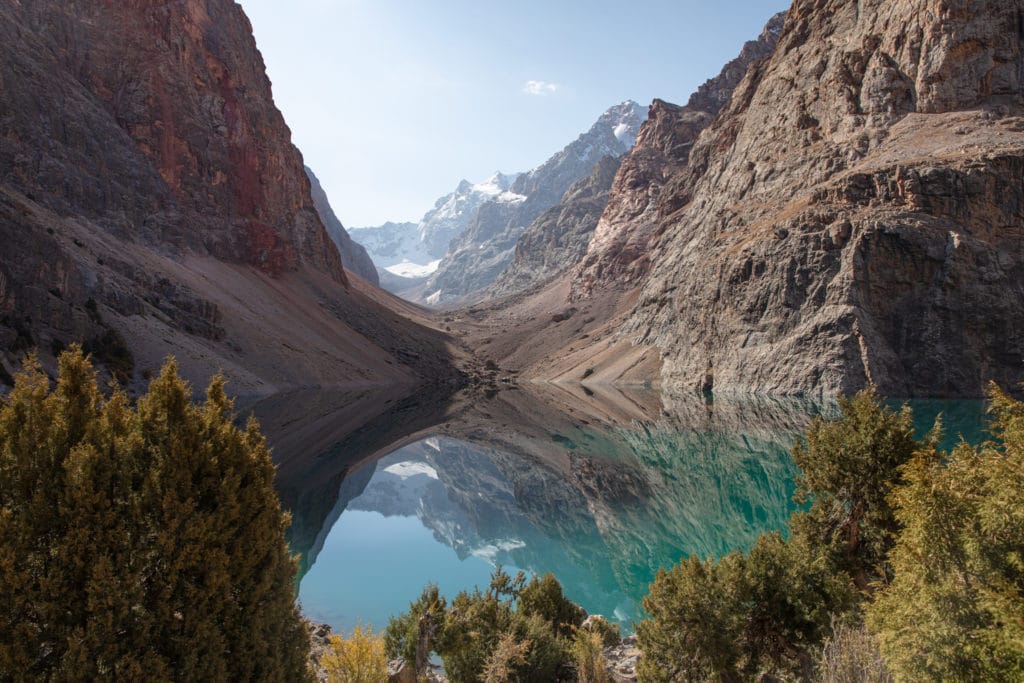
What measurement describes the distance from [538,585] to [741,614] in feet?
15.4

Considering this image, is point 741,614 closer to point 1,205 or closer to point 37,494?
point 37,494

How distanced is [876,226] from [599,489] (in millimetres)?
57871

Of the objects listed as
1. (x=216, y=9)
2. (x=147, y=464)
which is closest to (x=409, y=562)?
(x=147, y=464)

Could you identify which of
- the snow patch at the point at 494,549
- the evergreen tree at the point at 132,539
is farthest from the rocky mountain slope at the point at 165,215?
the evergreen tree at the point at 132,539

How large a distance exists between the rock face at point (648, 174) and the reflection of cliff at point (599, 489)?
94134 millimetres

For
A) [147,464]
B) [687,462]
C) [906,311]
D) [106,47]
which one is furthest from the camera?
[106,47]

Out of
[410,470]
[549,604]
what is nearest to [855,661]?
[549,604]

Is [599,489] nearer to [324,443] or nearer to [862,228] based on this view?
[324,443]

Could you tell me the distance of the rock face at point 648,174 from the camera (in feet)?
480

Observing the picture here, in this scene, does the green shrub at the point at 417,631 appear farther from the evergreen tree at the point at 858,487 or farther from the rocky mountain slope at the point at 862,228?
the rocky mountain slope at the point at 862,228

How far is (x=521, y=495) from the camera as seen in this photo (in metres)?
31.4

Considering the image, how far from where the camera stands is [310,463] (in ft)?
105

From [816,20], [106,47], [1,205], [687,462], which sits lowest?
[687,462]

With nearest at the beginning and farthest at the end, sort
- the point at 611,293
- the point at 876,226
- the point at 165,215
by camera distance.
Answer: the point at 876,226
the point at 165,215
the point at 611,293
